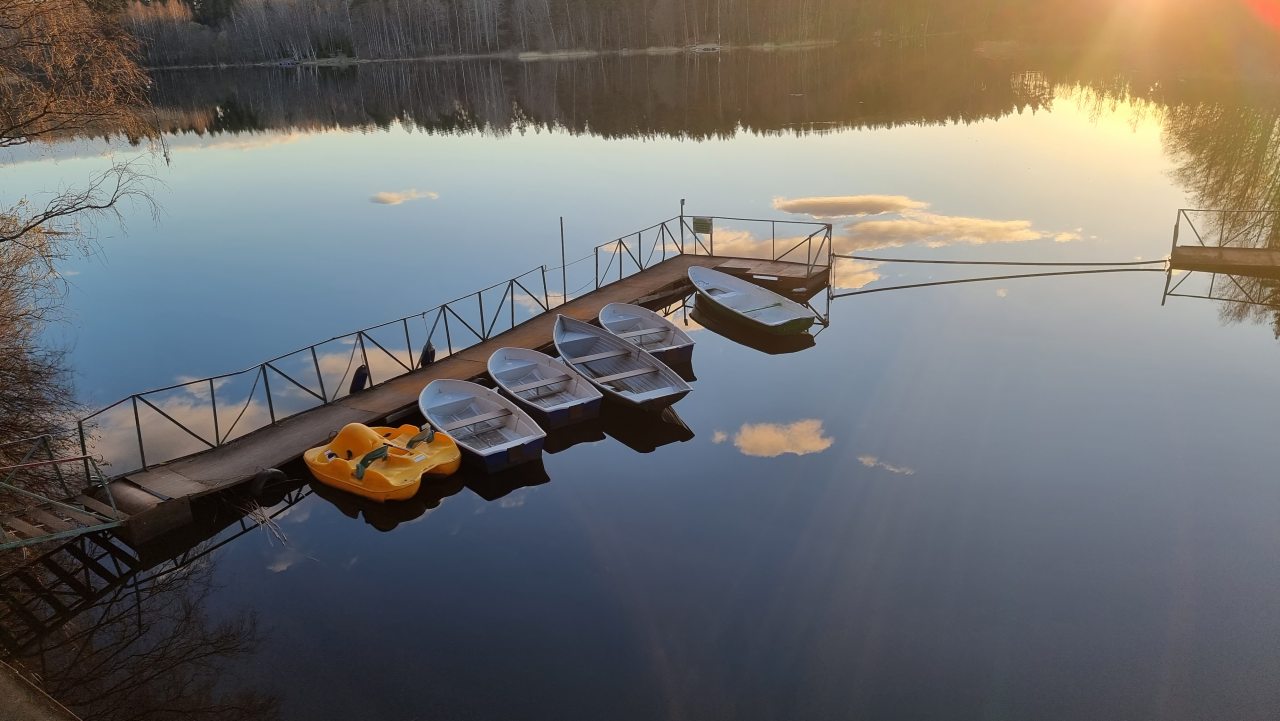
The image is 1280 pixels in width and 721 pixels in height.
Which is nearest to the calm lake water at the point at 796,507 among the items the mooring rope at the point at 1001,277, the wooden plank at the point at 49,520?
the mooring rope at the point at 1001,277

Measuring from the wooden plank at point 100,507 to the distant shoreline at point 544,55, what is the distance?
125 m

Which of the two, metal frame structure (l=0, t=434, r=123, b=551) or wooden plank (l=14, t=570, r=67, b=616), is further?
wooden plank (l=14, t=570, r=67, b=616)

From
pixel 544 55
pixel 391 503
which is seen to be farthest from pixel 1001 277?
pixel 544 55

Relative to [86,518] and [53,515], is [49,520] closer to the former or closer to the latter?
[53,515]

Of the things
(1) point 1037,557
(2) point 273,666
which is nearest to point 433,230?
(2) point 273,666

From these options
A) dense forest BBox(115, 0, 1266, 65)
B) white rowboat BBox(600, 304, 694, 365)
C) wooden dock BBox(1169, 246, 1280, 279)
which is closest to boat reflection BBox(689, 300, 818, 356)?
white rowboat BBox(600, 304, 694, 365)

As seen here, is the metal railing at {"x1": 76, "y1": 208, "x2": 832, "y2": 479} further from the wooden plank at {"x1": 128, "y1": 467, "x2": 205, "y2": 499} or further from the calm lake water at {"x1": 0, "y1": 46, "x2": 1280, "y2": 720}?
the calm lake water at {"x1": 0, "y1": 46, "x2": 1280, "y2": 720}

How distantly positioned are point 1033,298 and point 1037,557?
17511mm

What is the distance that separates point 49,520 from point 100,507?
0.87 meters

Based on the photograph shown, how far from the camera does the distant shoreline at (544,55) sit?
131125mm

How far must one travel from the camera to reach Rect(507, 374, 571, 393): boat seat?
22266mm

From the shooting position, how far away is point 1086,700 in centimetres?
1250

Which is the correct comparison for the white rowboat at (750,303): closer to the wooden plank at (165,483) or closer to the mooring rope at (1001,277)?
the mooring rope at (1001,277)

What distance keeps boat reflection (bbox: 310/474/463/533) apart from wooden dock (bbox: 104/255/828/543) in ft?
4.61
